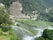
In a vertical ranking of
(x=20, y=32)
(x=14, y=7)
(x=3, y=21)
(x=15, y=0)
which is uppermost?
(x=15, y=0)

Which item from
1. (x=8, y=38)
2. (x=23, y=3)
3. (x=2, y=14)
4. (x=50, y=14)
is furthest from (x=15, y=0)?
(x=8, y=38)

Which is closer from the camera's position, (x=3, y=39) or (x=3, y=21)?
(x=3, y=39)

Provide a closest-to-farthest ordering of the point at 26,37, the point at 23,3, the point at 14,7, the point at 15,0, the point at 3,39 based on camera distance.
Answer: the point at 3,39, the point at 26,37, the point at 14,7, the point at 15,0, the point at 23,3

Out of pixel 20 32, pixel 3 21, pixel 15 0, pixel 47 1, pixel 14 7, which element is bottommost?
pixel 20 32

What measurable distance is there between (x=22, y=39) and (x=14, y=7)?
72.6ft

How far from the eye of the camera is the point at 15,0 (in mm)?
55094

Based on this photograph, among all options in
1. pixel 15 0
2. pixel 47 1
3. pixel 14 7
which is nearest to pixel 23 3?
pixel 15 0

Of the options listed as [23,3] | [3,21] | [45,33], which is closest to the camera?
[45,33]

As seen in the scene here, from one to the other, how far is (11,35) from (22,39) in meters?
1.78

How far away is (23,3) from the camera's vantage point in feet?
194

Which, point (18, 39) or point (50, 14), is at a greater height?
point (50, 14)

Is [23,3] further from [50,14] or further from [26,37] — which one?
[26,37]

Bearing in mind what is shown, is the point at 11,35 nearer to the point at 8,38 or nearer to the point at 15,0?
the point at 8,38

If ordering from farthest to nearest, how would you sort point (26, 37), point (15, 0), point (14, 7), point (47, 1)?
point (47, 1) → point (15, 0) → point (14, 7) → point (26, 37)
